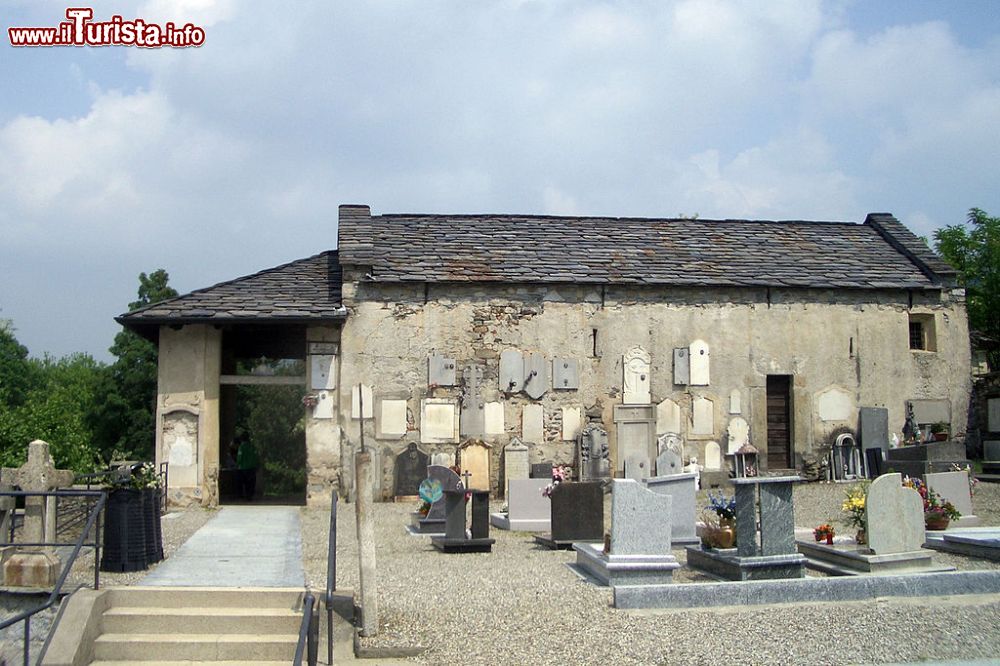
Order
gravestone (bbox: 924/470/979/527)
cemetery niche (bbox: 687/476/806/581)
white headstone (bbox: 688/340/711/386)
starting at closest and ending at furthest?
cemetery niche (bbox: 687/476/806/581) < gravestone (bbox: 924/470/979/527) < white headstone (bbox: 688/340/711/386)

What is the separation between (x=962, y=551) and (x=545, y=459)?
28.1 feet

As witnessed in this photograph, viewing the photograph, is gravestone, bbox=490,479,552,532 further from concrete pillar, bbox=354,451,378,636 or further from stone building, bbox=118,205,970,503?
concrete pillar, bbox=354,451,378,636

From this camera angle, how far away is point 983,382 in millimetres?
21844

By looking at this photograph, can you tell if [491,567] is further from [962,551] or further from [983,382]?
[983,382]

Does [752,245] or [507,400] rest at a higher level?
[752,245]

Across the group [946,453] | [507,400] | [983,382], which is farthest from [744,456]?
[983,382]

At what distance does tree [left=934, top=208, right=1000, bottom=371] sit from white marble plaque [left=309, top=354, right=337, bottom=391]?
64.4 ft

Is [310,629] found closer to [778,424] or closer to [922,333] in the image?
[778,424]

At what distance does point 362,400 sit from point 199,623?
9.71 meters

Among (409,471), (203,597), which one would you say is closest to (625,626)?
(203,597)

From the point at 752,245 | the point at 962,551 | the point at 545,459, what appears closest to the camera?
the point at 962,551

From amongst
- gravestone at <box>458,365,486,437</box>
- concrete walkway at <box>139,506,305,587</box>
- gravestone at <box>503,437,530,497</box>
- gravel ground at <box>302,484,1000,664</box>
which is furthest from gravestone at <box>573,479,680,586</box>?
gravestone at <box>458,365,486,437</box>

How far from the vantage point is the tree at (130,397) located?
30.3 m

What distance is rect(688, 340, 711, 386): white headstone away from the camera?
1933cm
